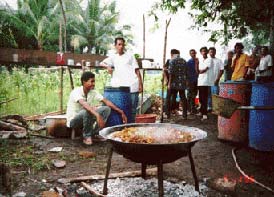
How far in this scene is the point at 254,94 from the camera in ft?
18.1

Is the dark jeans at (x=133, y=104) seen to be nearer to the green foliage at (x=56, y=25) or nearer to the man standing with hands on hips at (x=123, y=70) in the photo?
the man standing with hands on hips at (x=123, y=70)

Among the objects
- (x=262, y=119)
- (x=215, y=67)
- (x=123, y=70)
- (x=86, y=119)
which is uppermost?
(x=215, y=67)

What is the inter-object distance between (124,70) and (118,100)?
826mm

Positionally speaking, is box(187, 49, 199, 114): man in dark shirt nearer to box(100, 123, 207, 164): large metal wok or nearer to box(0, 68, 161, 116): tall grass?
box(0, 68, 161, 116): tall grass

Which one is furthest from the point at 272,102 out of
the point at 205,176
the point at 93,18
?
the point at 93,18

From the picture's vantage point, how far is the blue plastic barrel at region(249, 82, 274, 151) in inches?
209

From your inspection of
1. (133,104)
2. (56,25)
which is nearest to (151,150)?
(133,104)

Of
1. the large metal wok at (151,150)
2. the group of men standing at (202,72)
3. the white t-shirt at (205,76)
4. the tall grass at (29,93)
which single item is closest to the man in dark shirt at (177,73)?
the group of men standing at (202,72)

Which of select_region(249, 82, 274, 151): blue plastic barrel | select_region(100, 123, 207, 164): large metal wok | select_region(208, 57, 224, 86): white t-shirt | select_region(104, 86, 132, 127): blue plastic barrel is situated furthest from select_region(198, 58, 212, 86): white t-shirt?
select_region(100, 123, 207, 164): large metal wok

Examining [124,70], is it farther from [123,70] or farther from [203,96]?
[203,96]

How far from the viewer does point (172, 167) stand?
15.5 feet

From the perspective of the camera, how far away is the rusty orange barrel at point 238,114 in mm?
5938

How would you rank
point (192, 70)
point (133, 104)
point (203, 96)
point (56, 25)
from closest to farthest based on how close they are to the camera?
point (133, 104), point (203, 96), point (192, 70), point (56, 25)

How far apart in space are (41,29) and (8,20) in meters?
3.14
